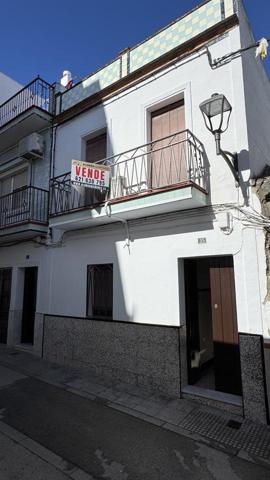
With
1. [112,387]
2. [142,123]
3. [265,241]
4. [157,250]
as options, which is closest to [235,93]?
[142,123]

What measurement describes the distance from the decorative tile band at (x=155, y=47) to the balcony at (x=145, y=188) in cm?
203

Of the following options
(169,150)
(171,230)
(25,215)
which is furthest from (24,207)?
(171,230)

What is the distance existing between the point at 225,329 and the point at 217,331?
16 centimetres

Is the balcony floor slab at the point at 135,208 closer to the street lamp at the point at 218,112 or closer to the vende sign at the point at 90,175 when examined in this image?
the vende sign at the point at 90,175

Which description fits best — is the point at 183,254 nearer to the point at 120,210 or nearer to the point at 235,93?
the point at 120,210

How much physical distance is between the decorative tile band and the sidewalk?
268 inches

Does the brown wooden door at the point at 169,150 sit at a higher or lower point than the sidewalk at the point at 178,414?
higher

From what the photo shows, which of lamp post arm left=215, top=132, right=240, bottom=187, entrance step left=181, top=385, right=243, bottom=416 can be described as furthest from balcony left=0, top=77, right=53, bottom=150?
entrance step left=181, top=385, right=243, bottom=416

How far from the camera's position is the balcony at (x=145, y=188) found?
480cm

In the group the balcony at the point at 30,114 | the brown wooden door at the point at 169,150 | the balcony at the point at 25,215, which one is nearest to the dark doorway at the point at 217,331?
the brown wooden door at the point at 169,150

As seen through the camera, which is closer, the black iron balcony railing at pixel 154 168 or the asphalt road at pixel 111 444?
the asphalt road at pixel 111 444

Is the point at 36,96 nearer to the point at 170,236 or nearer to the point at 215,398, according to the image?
the point at 170,236

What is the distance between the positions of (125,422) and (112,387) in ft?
4.24

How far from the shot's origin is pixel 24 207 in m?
8.33
